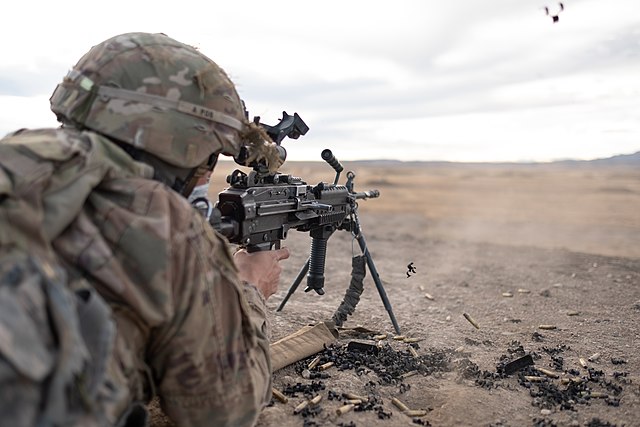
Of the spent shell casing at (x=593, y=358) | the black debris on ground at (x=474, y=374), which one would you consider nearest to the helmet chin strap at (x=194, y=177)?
the black debris on ground at (x=474, y=374)

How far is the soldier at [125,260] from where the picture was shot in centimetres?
169

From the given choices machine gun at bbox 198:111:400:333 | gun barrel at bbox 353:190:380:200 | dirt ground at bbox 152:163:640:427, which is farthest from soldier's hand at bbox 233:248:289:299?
gun barrel at bbox 353:190:380:200

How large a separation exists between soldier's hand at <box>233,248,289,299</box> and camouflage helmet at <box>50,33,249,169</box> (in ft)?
3.29

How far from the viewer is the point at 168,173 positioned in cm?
281

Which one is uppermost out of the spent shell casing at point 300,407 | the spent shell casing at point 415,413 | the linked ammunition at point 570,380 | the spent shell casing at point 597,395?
the spent shell casing at point 300,407

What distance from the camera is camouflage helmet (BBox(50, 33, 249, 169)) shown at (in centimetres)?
264

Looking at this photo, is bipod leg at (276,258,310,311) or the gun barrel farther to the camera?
bipod leg at (276,258,310,311)

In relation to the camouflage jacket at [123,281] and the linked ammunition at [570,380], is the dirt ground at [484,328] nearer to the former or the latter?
the linked ammunition at [570,380]

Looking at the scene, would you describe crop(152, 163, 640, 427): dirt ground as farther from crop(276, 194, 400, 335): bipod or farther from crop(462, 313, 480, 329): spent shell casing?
crop(276, 194, 400, 335): bipod

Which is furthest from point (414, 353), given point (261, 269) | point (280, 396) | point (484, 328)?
point (261, 269)

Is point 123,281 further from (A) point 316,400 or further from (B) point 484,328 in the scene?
(B) point 484,328

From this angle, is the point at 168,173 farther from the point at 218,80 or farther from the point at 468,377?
the point at 468,377

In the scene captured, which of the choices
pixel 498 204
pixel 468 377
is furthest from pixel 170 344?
pixel 498 204

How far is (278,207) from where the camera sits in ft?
14.8
